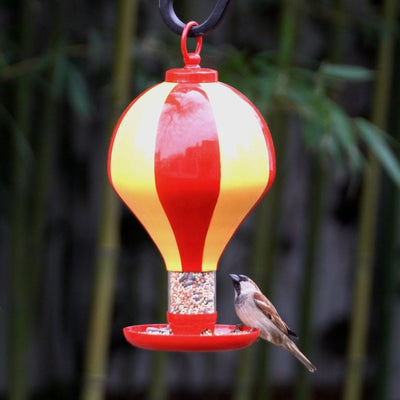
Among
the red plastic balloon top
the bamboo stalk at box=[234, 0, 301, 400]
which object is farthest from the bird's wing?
the bamboo stalk at box=[234, 0, 301, 400]

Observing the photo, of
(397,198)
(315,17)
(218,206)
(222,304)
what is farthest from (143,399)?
(218,206)

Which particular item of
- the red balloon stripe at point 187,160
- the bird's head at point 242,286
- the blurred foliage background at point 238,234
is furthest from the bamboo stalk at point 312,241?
the red balloon stripe at point 187,160

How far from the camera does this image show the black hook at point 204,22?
182 cm

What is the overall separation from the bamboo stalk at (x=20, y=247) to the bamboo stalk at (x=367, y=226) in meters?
1.19

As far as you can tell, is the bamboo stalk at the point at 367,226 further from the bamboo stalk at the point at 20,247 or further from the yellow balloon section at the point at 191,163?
the yellow balloon section at the point at 191,163

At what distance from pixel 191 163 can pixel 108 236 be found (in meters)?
1.26

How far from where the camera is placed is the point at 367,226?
3736mm

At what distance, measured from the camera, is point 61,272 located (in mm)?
4484

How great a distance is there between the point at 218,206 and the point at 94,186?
8.56ft

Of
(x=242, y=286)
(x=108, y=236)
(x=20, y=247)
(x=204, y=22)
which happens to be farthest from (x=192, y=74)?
(x=20, y=247)

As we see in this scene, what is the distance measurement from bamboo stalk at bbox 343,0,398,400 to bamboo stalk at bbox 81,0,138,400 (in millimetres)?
1027

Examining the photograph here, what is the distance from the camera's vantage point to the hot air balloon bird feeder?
6.06 ft

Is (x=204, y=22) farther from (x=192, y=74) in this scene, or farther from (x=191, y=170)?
(x=191, y=170)

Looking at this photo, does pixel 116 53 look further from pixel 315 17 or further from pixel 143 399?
pixel 143 399
